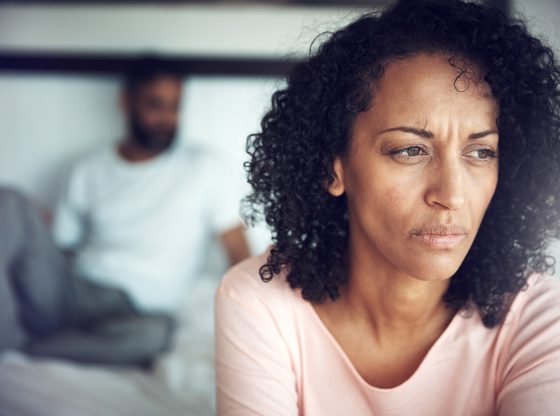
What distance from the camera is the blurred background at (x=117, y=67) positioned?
235 cm

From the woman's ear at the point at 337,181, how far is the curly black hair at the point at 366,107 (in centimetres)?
1

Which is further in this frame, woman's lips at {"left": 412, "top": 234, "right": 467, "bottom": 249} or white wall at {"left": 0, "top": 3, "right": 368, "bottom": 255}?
white wall at {"left": 0, "top": 3, "right": 368, "bottom": 255}

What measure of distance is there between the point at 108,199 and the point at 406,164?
5.26ft

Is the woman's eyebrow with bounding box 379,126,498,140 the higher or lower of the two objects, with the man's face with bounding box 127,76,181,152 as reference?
lower

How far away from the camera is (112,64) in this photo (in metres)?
2.37

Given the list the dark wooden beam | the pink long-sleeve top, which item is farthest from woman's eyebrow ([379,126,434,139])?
the dark wooden beam

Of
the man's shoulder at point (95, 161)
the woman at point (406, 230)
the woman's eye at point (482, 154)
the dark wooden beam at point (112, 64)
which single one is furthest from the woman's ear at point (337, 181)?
the man's shoulder at point (95, 161)

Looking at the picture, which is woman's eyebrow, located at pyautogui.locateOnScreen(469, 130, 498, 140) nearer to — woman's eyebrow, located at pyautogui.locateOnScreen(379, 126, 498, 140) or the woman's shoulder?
woman's eyebrow, located at pyautogui.locateOnScreen(379, 126, 498, 140)

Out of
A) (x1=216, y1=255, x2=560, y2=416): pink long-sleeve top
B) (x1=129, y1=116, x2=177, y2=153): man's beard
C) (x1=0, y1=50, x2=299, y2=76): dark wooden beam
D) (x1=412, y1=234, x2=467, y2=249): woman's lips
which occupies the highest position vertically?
(x1=0, y1=50, x2=299, y2=76): dark wooden beam

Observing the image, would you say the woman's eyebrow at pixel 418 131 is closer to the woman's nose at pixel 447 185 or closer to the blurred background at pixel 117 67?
the woman's nose at pixel 447 185

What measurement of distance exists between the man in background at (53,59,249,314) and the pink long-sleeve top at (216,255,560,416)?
114cm

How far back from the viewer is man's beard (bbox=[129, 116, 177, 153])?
2285 millimetres

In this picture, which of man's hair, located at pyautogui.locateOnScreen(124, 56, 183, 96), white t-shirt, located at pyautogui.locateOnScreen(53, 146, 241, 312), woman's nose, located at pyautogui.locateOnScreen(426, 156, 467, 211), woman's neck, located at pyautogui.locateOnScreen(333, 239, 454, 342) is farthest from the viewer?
man's hair, located at pyautogui.locateOnScreen(124, 56, 183, 96)

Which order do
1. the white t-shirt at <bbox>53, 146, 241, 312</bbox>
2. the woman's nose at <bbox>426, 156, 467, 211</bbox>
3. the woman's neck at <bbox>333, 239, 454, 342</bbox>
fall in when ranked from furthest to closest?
the white t-shirt at <bbox>53, 146, 241, 312</bbox> < the woman's neck at <bbox>333, 239, 454, 342</bbox> < the woman's nose at <bbox>426, 156, 467, 211</bbox>
